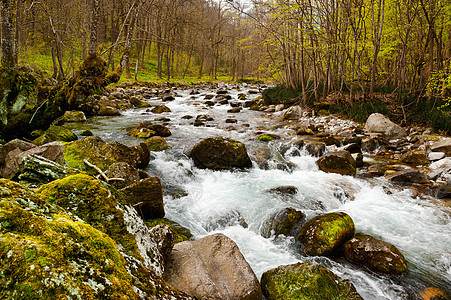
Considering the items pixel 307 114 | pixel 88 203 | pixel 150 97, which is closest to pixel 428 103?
pixel 307 114

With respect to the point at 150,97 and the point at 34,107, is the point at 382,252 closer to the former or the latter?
the point at 34,107

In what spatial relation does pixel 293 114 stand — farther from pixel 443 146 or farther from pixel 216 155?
pixel 216 155

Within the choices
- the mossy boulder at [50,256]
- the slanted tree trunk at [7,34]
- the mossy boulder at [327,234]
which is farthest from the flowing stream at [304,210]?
the slanted tree trunk at [7,34]

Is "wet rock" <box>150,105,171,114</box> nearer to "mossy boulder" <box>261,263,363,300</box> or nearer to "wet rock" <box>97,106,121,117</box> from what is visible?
"wet rock" <box>97,106,121,117</box>

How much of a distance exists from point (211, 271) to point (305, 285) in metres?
1.13

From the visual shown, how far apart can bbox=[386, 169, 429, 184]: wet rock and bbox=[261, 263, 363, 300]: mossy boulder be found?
4.59 meters

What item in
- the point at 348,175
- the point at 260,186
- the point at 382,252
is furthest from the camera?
the point at 348,175

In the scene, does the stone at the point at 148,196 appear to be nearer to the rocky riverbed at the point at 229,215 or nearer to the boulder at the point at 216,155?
the rocky riverbed at the point at 229,215

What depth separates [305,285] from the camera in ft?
9.56

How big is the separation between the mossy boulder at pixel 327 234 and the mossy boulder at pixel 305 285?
82 cm

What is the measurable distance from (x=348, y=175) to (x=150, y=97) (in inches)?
701

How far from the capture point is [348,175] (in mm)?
6973

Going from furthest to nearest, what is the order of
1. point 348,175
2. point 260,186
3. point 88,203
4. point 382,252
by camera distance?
point 348,175, point 260,186, point 382,252, point 88,203

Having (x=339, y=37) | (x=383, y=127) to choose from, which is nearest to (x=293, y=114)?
(x=339, y=37)
